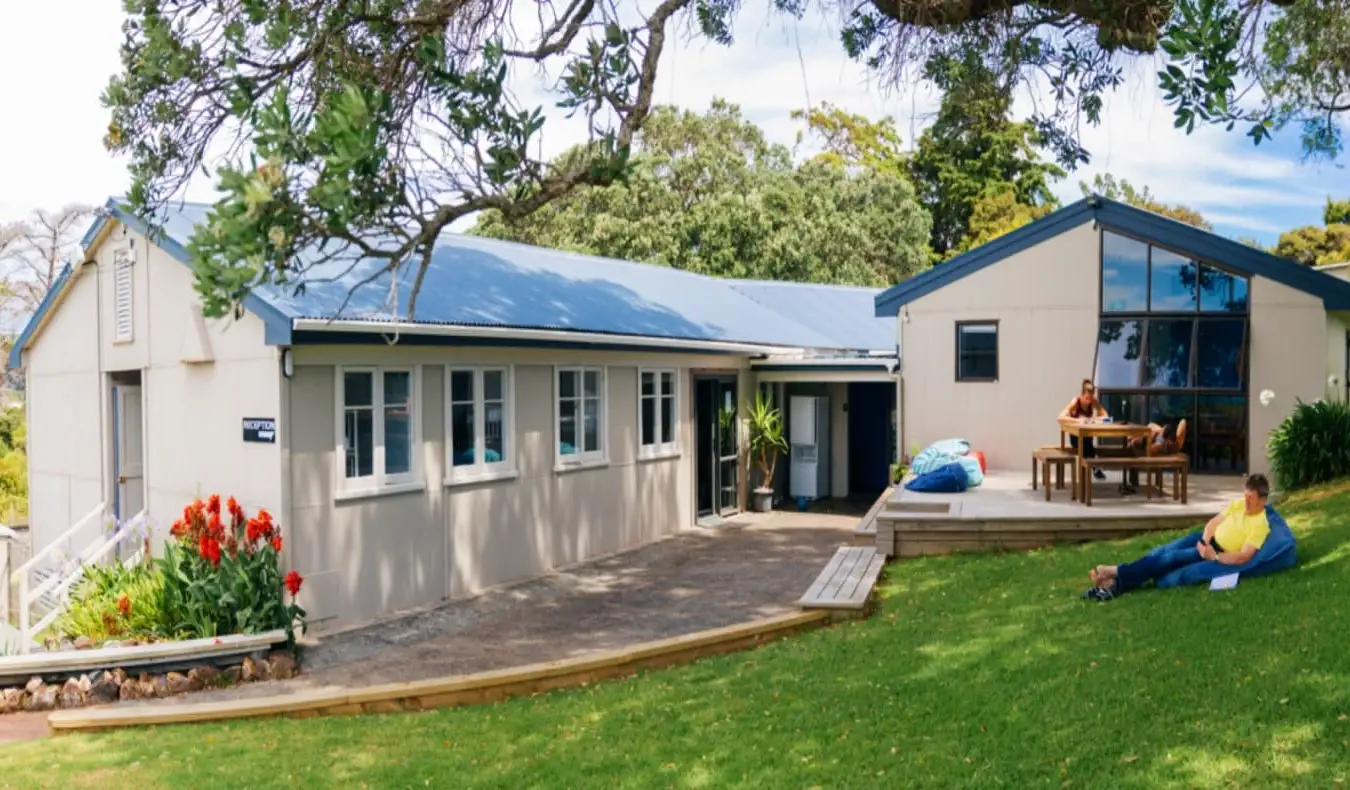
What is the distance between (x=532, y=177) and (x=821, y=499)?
1288cm

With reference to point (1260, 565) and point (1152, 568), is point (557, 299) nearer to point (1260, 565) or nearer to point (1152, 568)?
point (1152, 568)

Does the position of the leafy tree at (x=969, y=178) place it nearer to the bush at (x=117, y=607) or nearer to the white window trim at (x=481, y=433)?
the white window trim at (x=481, y=433)

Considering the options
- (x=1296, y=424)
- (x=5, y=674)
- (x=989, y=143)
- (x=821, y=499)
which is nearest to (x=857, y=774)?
(x=5, y=674)

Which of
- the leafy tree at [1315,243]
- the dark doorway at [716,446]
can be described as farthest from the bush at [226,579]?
the leafy tree at [1315,243]

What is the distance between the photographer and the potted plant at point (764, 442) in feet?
60.6

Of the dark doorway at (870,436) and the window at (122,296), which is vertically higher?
the window at (122,296)

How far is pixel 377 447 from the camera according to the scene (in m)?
11.2

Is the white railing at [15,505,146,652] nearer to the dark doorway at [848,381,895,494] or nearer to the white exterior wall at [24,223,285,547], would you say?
the white exterior wall at [24,223,285,547]

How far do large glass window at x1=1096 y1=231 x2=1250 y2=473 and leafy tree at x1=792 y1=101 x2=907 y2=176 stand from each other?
28916 millimetres

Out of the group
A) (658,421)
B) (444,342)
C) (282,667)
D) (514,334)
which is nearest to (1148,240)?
(658,421)

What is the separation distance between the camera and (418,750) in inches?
264

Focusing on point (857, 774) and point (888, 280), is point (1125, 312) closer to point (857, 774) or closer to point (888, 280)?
point (857, 774)

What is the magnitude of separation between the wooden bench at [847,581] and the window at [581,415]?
157 inches

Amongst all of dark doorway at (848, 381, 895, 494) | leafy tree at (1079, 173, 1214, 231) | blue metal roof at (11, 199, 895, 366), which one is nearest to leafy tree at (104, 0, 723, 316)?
blue metal roof at (11, 199, 895, 366)
